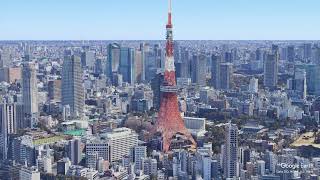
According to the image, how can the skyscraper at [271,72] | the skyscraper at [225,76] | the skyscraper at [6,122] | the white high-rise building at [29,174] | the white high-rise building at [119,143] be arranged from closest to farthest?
the white high-rise building at [29,174] < the white high-rise building at [119,143] < the skyscraper at [6,122] < the skyscraper at [225,76] < the skyscraper at [271,72]

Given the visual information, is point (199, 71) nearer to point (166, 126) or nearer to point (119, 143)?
→ point (166, 126)

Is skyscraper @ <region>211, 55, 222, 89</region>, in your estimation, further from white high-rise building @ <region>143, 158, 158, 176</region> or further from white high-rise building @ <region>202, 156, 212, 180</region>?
white high-rise building @ <region>202, 156, 212, 180</region>

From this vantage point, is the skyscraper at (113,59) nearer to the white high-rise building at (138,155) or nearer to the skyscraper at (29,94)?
the skyscraper at (29,94)

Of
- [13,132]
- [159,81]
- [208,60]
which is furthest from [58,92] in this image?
[208,60]

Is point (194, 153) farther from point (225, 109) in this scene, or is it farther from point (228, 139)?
point (225, 109)

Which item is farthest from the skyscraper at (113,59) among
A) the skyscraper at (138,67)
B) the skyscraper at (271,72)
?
the skyscraper at (271,72)

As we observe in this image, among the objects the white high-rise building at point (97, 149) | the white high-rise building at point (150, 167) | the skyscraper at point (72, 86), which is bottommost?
the white high-rise building at point (150, 167)

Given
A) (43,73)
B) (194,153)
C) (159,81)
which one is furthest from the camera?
(43,73)

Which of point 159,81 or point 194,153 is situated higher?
point 159,81
